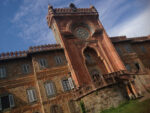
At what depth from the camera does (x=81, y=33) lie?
2002cm

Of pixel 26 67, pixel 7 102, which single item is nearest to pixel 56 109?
pixel 7 102

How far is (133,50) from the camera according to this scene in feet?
76.0

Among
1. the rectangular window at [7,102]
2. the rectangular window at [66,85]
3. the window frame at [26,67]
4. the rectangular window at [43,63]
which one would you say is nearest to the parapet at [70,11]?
the rectangular window at [43,63]

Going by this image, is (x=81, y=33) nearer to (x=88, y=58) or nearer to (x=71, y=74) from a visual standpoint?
(x=88, y=58)

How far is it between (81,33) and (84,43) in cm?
209

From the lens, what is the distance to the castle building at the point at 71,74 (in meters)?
13.1

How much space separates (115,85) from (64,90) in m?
6.07

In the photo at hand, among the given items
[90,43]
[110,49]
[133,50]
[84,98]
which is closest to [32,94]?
[84,98]

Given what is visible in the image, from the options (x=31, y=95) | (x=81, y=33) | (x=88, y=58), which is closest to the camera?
(x=31, y=95)

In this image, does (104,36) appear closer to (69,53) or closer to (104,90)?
(69,53)

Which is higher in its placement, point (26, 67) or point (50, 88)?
point (26, 67)

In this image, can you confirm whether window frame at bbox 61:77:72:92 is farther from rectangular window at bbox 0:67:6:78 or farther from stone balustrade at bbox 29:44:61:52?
rectangular window at bbox 0:67:6:78

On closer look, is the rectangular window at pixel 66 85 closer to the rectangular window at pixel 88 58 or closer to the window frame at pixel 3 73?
the rectangular window at pixel 88 58

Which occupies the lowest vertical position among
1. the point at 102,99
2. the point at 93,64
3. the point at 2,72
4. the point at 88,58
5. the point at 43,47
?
the point at 102,99
